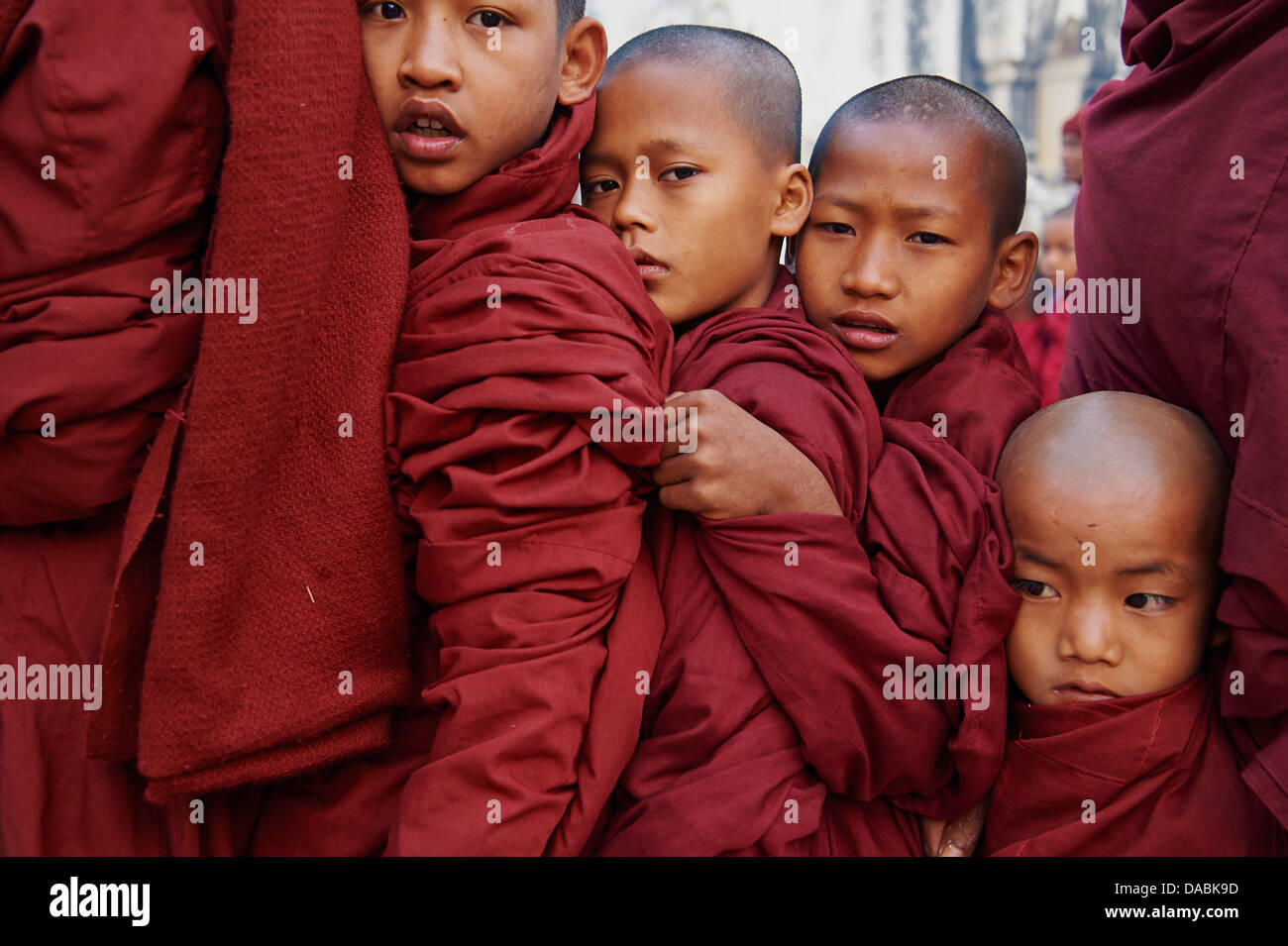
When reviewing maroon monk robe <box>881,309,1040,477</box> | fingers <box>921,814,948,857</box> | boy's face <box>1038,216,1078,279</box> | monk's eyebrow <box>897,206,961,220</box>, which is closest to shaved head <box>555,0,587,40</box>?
monk's eyebrow <box>897,206,961,220</box>

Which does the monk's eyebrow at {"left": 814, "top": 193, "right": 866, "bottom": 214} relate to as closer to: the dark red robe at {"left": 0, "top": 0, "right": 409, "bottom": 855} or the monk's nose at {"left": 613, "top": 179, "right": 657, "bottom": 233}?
the monk's nose at {"left": 613, "top": 179, "right": 657, "bottom": 233}

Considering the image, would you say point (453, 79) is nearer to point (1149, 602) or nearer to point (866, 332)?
point (866, 332)

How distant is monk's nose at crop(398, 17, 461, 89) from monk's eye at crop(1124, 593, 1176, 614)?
1.15 m

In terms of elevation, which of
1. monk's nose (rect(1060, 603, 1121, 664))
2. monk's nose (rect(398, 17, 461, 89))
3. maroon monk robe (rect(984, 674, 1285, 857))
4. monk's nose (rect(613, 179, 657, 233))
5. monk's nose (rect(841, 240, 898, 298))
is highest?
monk's nose (rect(398, 17, 461, 89))

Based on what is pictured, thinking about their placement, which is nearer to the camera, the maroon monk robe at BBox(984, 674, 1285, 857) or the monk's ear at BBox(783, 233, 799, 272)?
the maroon monk robe at BBox(984, 674, 1285, 857)

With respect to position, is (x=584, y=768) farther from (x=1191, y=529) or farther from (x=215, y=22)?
(x=215, y=22)

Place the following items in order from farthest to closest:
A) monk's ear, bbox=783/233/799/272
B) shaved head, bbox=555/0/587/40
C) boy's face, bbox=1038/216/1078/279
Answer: boy's face, bbox=1038/216/1078/279, monk's ear, bbox=783/233/799/272, shaved head, bbox=555/0/587/40

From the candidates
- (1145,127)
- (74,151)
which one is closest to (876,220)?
(1145,127)

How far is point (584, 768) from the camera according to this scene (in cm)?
138

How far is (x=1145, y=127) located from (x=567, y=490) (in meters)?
1.02

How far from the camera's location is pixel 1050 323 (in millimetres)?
4055

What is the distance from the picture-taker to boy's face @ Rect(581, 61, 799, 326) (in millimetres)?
1808

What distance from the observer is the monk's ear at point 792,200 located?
1.95 m

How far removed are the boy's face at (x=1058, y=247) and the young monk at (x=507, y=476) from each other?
340cm
